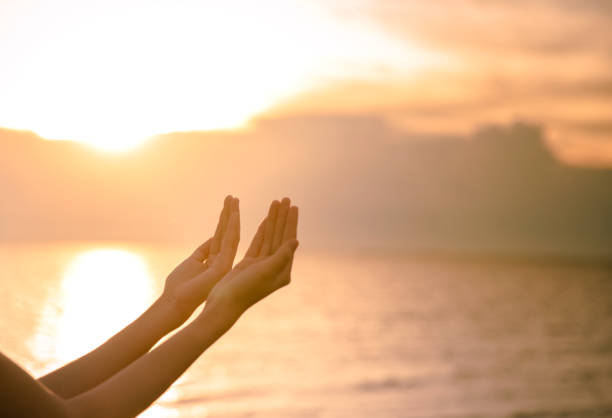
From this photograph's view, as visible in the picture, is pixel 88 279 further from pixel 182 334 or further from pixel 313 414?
pixel 182 334

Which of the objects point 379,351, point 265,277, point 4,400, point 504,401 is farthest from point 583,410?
point 4,400

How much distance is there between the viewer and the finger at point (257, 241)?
2551mm

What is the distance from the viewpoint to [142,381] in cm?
165

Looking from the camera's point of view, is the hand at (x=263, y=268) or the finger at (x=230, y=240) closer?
the hand at (x=263, y=268)

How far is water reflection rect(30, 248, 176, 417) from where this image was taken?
17.4 metres

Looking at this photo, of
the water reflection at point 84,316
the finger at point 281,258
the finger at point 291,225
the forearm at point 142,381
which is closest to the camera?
the forearm at point 142,381

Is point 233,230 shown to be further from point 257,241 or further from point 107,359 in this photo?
point 107,359

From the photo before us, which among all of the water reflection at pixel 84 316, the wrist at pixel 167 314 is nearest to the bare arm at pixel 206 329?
the wrist at pixel 167 314

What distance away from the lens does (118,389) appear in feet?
5.34

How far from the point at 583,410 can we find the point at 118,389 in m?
11.2

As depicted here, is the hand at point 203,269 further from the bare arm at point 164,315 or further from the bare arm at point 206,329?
the bare arm at point 206,329

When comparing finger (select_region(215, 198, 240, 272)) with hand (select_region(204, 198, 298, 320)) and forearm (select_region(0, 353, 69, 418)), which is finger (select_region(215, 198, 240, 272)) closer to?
hand (select_region(204, 198, 298, 320))

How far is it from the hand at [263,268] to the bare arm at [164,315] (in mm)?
140

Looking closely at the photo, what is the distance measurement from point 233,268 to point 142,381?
79 cm
